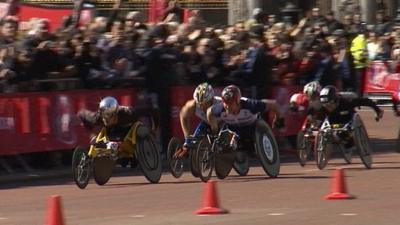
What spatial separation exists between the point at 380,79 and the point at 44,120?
14.3 m

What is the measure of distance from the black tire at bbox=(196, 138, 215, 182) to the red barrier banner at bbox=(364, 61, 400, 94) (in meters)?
14.5

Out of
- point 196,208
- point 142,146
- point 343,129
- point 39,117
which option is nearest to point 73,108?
point 39,117

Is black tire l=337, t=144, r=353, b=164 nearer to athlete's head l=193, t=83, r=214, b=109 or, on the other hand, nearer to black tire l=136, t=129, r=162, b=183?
athlete's head l=193, t=83, r=214, b=109

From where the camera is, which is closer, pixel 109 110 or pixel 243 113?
pixel 109 110

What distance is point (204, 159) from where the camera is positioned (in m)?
18.2

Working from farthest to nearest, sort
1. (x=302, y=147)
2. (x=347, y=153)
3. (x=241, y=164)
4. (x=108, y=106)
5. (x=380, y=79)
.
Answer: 1. (x=380, y=79)
2. (x=347, y=153)
3. (x=302, y=147)
4. (x=241, y=164)
5. (x=108, y=106)

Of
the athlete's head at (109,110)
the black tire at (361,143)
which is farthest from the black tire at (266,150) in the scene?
the athlete's head at (109,110)

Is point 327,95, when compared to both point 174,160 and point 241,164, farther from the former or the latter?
point 174,160

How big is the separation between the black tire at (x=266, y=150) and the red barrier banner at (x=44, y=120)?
3.17m

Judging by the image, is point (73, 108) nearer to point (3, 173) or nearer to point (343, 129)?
point (3, 173)

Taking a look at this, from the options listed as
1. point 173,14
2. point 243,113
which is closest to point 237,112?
point 243,113

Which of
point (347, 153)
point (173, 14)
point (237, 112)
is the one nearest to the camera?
point (237, 112)

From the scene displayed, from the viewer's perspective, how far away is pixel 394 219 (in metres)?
13.3

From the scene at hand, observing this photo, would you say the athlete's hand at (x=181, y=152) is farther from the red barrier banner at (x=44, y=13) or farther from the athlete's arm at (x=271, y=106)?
the red barrier banner at (x=44, y=13)
